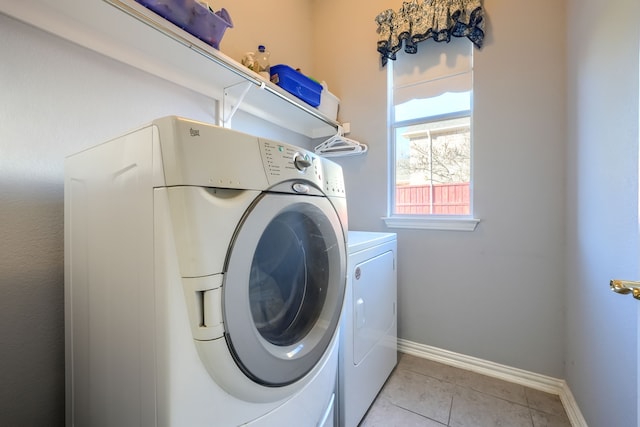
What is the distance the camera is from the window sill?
1.74 metres

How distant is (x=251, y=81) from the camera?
142 centimetres

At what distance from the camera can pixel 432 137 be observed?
1963mm

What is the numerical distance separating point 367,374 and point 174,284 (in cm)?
117

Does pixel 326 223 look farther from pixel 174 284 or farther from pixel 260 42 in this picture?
pixel 260 42

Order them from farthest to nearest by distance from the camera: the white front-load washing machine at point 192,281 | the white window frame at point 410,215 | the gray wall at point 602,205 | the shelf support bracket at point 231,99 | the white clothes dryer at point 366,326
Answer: the white window frame at point 410,215
the shelf support bracket at point 231,99
the white clothes dryer at point 366,326
the gray wall at point 602,205
the white front-load washing machine at point 192,281

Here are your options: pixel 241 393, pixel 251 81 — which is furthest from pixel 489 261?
pixel 251 81

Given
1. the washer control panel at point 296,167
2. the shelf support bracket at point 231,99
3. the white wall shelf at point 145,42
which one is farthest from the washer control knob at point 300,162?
the shelf support bracket at point 231,99

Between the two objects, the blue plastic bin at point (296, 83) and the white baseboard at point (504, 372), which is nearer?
the white baseboard at point (504, 372)

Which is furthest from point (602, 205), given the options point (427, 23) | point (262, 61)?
point (262, 61)

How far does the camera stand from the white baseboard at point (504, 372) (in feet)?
4.44

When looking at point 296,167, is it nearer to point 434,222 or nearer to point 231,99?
point 231,99

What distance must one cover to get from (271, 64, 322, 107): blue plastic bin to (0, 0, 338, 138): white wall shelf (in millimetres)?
97

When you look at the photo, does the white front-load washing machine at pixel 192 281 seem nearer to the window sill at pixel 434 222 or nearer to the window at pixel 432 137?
the window sill at pixel 434 222

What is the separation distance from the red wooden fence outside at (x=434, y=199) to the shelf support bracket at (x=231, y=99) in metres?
1.30
